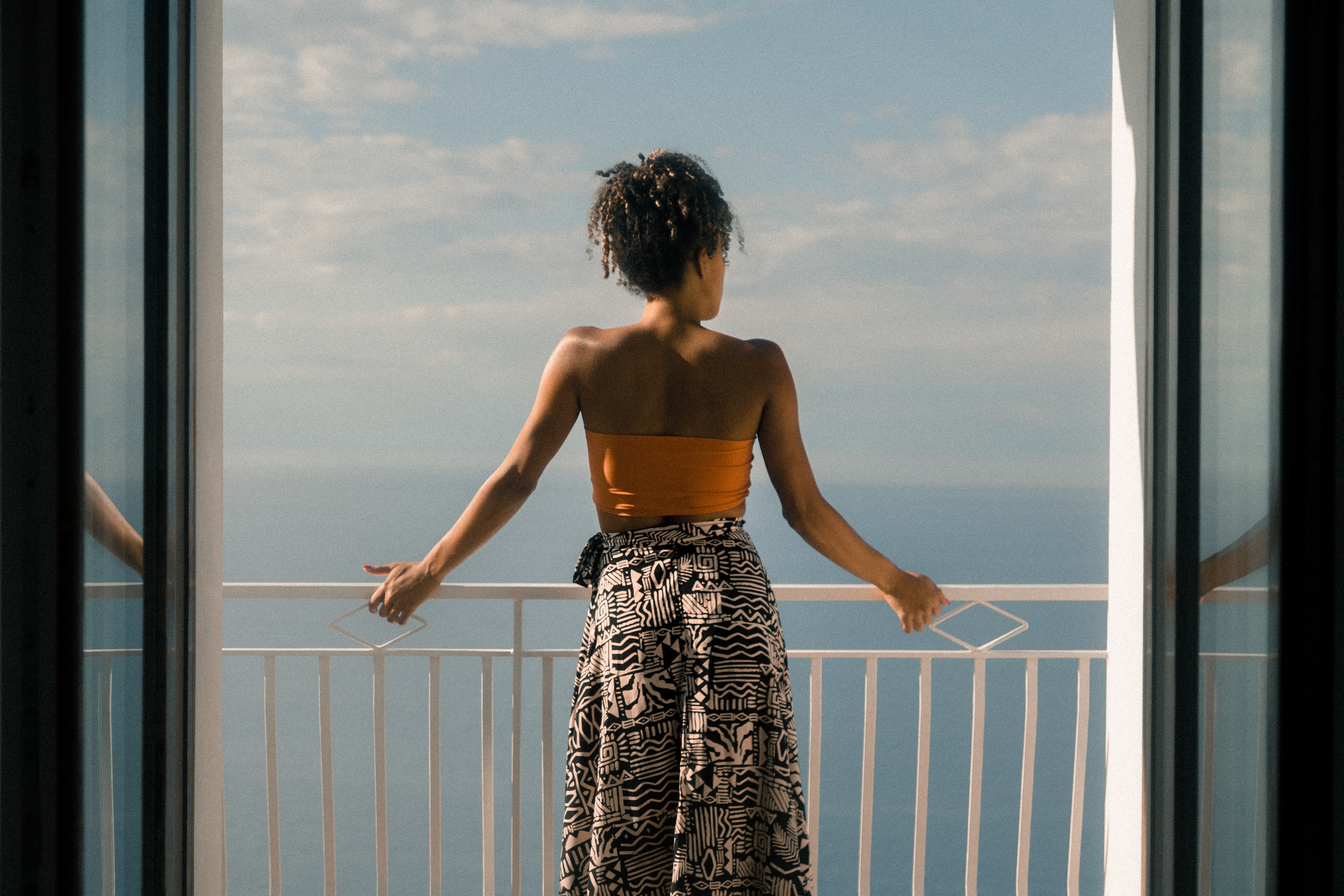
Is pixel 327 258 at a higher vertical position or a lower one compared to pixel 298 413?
higher

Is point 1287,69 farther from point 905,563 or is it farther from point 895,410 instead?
point 895,410

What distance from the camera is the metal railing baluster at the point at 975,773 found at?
1.92 m

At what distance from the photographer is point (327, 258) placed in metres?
16.9

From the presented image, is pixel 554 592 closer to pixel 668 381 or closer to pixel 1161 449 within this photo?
pixel 668 381

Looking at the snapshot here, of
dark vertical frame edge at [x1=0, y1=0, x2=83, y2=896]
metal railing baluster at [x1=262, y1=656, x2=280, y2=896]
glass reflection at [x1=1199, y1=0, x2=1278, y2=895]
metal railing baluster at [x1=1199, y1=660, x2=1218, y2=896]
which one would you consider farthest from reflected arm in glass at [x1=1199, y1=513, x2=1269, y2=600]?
metal railing baluster at [x1=262, y1=656, x2=280, y2=896]

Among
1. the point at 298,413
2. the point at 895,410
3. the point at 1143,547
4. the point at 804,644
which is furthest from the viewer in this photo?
the point at 298,413

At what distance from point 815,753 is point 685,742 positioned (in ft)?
1.66

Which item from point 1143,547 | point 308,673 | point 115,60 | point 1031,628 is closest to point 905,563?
point 1031,628

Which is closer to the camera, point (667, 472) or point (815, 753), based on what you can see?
point (667, 472)

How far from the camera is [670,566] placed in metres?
1.56

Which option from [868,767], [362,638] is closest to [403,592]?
[362,638]

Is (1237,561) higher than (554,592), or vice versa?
(1237,561)

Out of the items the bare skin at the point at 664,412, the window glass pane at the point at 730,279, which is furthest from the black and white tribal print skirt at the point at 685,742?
the window glass pane at the point at 730,279

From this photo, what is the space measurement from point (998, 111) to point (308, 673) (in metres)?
15.9
